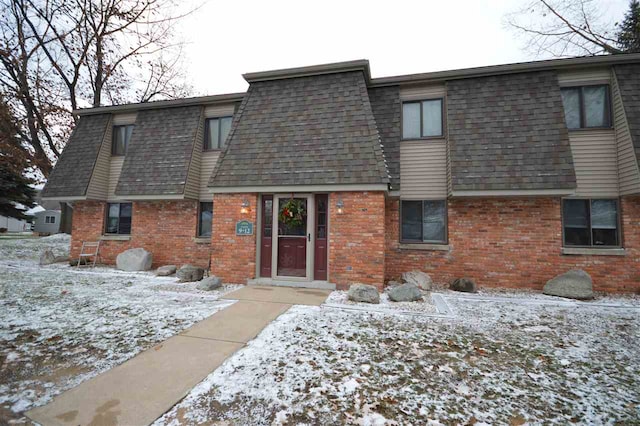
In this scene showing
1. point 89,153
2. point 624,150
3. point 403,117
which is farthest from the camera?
point 89,153

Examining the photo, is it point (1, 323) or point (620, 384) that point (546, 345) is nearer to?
point (620, 384)

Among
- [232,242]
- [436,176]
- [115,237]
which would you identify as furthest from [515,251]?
[115,237]

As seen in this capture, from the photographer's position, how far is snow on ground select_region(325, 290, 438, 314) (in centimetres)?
573

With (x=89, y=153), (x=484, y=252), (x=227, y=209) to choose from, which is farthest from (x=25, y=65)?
(x=484, y=252)

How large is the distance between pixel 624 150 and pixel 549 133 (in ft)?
6.33

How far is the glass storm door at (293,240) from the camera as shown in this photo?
774 centimetres

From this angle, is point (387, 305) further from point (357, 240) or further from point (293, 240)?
point (293, 240)

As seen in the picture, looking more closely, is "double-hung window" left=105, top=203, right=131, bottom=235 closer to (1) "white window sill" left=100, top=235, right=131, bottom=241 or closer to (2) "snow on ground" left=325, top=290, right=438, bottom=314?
(1) "white window sill" left=100, top=235, right=131, bottom=241

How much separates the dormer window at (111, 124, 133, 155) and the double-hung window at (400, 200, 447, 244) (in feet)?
36.5

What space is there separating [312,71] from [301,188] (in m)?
3.77

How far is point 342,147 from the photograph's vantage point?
295 inches

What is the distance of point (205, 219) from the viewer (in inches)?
412

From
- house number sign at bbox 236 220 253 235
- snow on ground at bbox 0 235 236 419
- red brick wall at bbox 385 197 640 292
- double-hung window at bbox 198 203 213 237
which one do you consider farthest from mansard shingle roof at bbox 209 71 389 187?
snow on ground at bbox 0 235 236 419

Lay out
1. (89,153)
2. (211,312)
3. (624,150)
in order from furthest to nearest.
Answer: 1. (89,153)
2. (624,150)
3. (211,312)
